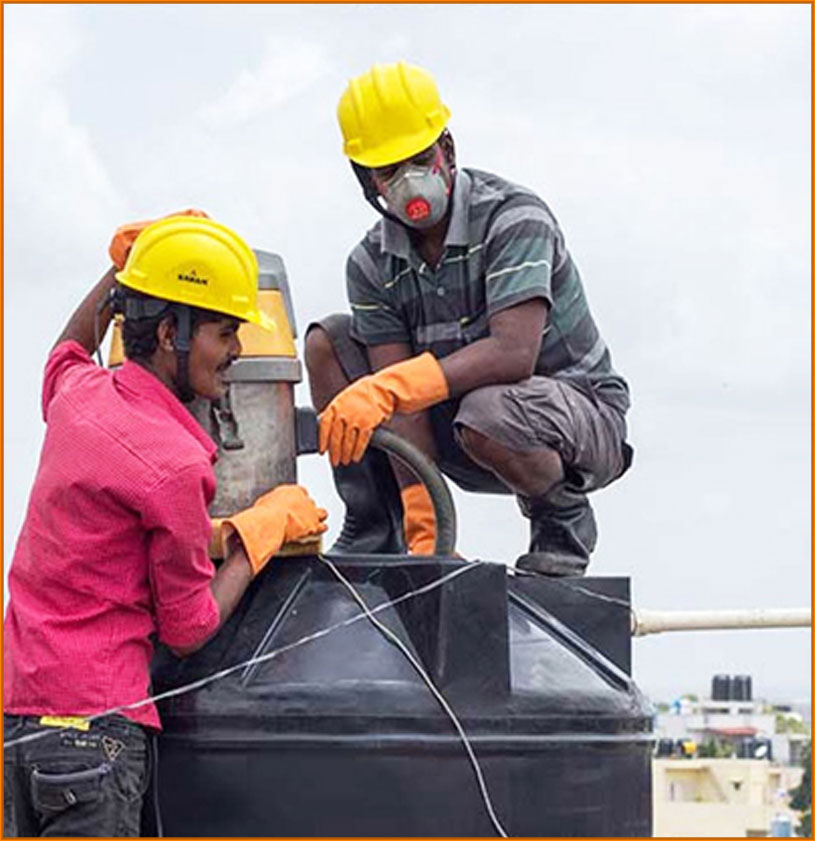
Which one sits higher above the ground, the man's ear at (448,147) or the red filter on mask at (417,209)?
the man's ear at (448,147)

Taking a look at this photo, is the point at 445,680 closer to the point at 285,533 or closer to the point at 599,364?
the point at 285,533

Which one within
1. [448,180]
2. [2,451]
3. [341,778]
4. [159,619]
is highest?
[448,180]

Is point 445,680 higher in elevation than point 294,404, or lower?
lower

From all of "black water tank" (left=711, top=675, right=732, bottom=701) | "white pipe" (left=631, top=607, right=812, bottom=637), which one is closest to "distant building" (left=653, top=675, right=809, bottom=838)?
"black water tank" (left=711, top=675, right=732, bottom=701)

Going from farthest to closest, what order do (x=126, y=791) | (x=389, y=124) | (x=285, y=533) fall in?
(x=389, y=124)
(x=285, y=533)
(x=126, y=791)

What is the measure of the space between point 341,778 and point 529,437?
1054 mm

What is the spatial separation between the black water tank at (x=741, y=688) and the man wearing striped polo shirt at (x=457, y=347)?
43.4 m

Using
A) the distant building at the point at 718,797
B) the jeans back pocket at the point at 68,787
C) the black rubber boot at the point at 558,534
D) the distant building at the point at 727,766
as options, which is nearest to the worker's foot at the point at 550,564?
the black rubber boot at the point at 558,534

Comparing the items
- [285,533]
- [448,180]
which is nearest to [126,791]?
[285,533]

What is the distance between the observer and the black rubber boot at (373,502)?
6570mm

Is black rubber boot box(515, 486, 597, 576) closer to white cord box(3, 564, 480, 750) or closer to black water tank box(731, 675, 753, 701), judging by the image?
white cord box(3, 564, 480, 750)

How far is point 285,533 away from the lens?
221 inches

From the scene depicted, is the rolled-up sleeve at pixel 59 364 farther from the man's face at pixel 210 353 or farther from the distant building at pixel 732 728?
the distant building at pixel 732 728

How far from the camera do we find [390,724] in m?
5.43
